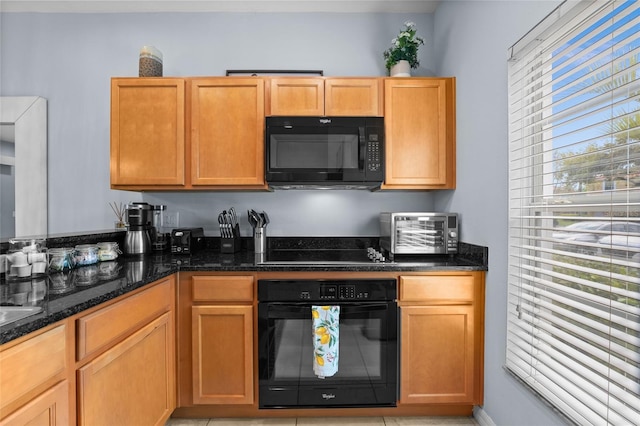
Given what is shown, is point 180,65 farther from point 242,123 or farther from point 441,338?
point 441,338

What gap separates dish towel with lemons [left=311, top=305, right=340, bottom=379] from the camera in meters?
1.76

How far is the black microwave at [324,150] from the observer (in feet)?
6.79

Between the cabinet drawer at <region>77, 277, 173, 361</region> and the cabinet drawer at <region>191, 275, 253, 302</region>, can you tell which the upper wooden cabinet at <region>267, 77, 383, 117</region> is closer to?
the cabinet drawer at <region>191, 275, 253, 302</region>

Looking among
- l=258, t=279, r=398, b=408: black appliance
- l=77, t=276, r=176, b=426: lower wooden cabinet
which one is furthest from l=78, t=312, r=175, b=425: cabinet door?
l=258, t=279, r=398, b=408: black appliance

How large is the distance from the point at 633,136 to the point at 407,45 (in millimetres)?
1617

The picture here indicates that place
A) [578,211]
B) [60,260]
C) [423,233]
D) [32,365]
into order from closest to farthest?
[32,365] → [578,211] → [60,260] → [423,233]

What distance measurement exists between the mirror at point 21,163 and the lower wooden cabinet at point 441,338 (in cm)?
283

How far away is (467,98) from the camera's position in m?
1.97

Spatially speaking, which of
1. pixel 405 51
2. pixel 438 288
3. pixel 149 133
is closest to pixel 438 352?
pixel 438 288

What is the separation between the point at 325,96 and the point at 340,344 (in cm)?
157

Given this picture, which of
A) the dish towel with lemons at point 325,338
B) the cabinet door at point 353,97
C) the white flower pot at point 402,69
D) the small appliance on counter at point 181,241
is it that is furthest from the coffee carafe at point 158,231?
the white flower pot at point 402,69

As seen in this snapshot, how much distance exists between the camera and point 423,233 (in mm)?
2055

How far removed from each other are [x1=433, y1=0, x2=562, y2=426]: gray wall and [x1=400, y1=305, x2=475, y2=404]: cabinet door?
0.11 metres

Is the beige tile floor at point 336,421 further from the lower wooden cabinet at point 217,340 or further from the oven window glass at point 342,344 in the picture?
the oven window glass at point 342,344
